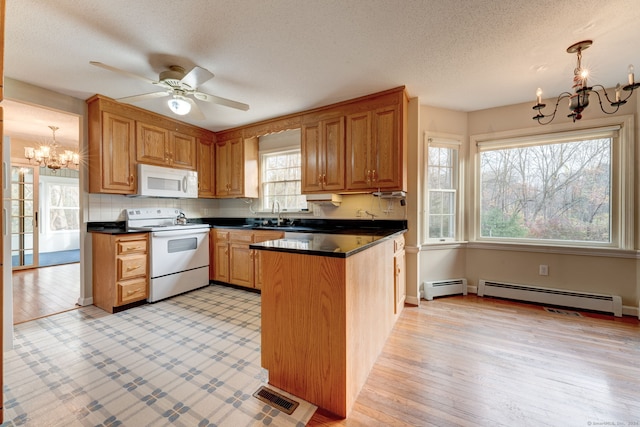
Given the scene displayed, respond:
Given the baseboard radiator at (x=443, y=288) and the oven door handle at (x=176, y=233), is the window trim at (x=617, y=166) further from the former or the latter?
the oven door handle at (x=176, y=233)

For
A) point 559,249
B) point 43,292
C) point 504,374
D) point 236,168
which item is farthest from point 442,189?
Answer: point 43,292

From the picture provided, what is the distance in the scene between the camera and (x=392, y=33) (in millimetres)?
1979

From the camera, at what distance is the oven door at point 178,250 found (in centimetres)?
324

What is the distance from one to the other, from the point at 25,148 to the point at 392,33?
21.4 ft

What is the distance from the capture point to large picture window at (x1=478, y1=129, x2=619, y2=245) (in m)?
3.05

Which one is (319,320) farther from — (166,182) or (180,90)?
(166,182)

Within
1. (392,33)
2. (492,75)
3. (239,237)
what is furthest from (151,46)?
(492,75)

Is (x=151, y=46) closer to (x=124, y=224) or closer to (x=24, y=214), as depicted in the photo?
(x=124, y=224)

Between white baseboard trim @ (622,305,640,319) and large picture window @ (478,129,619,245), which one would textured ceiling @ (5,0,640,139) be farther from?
white baseboard trim @ (622,305,640,319)

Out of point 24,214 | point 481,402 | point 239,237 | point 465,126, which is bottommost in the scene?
point 481,402

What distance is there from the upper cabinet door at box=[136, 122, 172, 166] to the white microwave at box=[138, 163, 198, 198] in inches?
5.0

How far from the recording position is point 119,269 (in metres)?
2.94

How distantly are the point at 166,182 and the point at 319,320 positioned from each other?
3.16m

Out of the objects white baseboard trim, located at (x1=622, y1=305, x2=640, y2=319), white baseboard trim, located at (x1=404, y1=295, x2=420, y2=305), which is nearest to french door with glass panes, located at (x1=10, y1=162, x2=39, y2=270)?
white baseboard trim, located at (x1=404, y1=295, x2=420, y2=305)
